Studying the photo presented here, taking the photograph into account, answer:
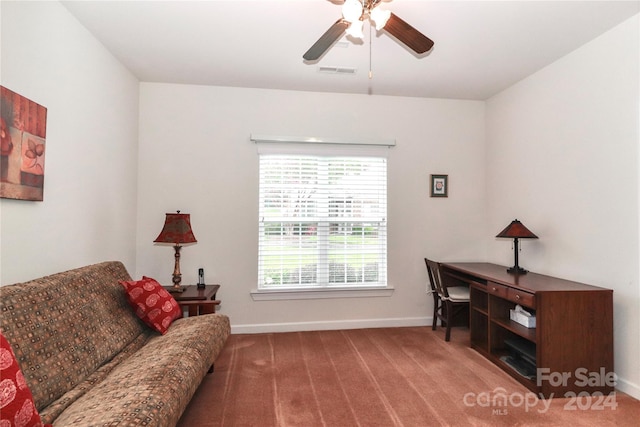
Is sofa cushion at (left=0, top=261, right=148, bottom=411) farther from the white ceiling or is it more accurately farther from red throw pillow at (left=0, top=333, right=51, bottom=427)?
the white ceiling

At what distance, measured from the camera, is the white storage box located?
2709mm

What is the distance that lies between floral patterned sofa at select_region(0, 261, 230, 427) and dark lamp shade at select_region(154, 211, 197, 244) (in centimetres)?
71

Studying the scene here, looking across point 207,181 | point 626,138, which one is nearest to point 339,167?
point 207,181

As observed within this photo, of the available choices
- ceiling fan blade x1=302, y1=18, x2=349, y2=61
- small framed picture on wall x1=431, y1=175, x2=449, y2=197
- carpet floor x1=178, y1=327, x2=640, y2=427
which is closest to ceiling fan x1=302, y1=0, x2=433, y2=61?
ceiling fan blade x1=302, y1=18, x2=349, y2=61

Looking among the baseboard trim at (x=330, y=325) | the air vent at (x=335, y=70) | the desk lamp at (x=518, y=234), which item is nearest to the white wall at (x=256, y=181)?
the baseboard trim at (x=330, y=325)

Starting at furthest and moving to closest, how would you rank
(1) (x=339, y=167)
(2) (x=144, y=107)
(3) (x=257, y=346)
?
(1) (x=339, y=167) → (2) (x=144, y=107) → (3) (x=257, y=346)

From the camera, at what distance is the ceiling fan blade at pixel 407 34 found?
194 centimetres

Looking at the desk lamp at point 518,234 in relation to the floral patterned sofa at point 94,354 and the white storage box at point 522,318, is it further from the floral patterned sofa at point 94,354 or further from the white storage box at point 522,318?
the floral patterned sofa at point 94,354

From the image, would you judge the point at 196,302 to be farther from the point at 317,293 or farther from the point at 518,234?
the point at 518,234

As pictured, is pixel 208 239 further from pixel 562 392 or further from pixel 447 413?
pixel 562 392

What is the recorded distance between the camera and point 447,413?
221 cm

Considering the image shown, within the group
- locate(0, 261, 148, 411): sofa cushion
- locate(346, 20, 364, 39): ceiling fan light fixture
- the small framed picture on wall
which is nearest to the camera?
locate(0, 261, 148, 411): sofa cushion

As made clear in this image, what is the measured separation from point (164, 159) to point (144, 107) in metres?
0.58

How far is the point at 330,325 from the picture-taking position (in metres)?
3.88
